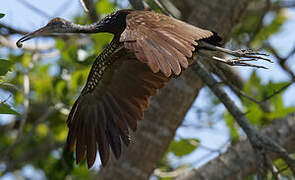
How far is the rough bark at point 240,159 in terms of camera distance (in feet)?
11.8

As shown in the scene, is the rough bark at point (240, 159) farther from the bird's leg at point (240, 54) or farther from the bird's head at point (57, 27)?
the bird's head at point (57, 27)

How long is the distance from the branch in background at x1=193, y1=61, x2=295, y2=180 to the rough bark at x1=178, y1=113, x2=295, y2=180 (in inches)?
18.2

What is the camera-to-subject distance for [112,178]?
3686 mm

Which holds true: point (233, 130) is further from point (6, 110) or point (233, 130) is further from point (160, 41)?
point (6, 110)

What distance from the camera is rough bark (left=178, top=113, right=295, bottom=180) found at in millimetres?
3604

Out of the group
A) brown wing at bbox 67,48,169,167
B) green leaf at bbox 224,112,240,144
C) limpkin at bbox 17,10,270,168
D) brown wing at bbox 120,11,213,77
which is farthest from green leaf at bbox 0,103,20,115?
green leaf at bbox 224,112,240,144

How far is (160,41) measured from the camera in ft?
7.98

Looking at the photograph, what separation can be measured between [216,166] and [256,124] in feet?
1.91

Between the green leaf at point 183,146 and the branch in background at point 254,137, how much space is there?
83 cm

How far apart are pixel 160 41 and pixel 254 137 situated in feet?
3.32

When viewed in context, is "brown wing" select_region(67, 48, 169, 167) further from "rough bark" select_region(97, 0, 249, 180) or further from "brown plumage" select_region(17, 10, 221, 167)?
"rough bark" select_region(97, 0, 249, 180)

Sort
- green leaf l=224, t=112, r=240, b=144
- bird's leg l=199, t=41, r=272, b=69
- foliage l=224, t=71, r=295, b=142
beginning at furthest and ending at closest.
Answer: green leaf l=224, t=112, r=240, b=144
foliage l=224, t=71, r=295, b=142
bird's leg l=199, t=41, r=272, b=69

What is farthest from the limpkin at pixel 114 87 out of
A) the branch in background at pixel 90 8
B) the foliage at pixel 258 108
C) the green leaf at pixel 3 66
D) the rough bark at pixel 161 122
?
the foliage at pixel 258 108

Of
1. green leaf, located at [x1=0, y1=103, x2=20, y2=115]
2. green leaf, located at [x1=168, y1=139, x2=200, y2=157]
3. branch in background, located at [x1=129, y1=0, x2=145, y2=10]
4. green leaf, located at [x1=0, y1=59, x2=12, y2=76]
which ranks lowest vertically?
green leaf, located at [x1=168, y1=139, x2=200, y2=157]
